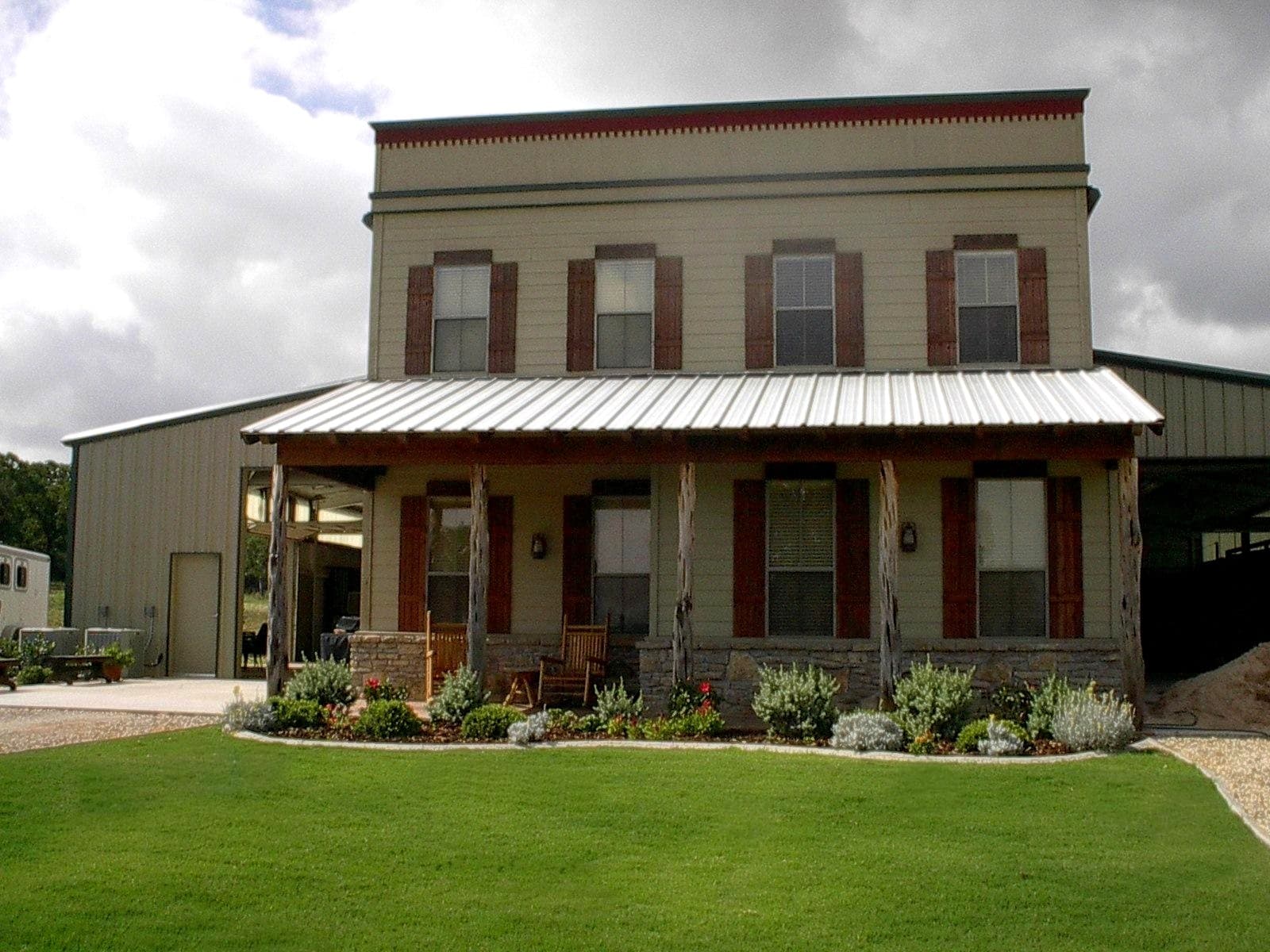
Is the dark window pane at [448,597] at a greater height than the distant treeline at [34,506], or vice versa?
the distant treeline at [34,506]

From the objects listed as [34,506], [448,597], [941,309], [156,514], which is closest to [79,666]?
[156,514]

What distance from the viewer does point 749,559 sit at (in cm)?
1503

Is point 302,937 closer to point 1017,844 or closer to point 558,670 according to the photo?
point 1017,844

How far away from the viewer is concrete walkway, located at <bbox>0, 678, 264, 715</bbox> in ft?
49.9

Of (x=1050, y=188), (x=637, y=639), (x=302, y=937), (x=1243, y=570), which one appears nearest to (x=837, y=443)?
(x=637, y=639)

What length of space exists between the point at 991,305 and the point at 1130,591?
4.32 m

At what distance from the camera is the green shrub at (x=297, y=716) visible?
12.6 metres

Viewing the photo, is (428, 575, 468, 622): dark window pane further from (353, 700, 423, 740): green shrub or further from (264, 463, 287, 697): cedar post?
(353, 700, 423, 740): green shrub

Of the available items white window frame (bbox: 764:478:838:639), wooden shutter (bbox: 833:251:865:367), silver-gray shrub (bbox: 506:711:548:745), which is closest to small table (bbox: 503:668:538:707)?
silver-gray shrub (bbox: 506:711:548:745)

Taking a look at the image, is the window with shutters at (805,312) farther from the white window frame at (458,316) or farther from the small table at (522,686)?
the small table at (522,686)

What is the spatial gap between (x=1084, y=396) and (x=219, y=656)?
14.4m

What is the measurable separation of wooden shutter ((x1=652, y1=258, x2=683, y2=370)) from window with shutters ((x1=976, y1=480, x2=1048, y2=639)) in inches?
160

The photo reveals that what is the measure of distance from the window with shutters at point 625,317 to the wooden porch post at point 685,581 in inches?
122

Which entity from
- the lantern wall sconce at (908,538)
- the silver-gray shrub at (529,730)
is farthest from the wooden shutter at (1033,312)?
the silver-gray shrub at (529,730)
